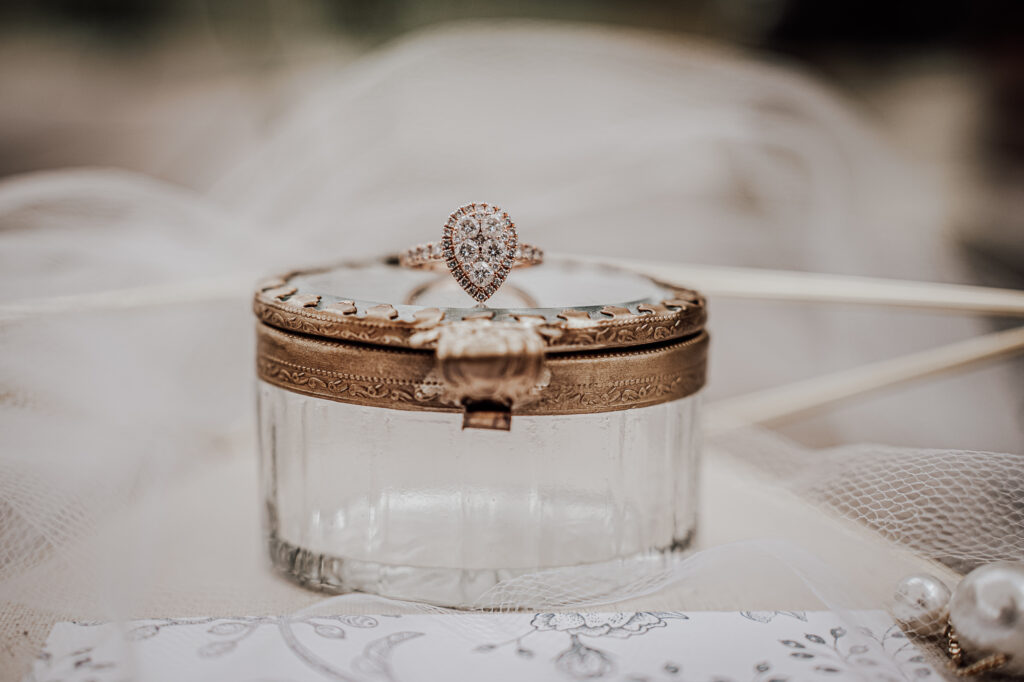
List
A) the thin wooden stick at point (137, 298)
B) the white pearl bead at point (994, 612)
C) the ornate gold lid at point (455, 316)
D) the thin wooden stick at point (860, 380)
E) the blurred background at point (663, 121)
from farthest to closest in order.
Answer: the blurred background at point (663, 121)
the thin wooden stick at point (860, 380)
the thin wooden stick at point (137, 298)
the ornate gold lid at point (455, 316)
the white pearl bead at point (994, 612)

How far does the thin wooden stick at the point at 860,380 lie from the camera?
109 cm

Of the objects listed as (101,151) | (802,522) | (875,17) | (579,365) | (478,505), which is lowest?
(802,522)

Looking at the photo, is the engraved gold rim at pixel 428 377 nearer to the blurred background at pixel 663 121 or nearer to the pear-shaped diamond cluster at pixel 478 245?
the pear-shaped diamond cluster at pixel 478 245

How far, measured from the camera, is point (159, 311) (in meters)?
1.09

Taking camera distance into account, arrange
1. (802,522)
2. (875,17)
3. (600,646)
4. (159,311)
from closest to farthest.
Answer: (600,646)
(802,522)
(159,311)
(875,17)

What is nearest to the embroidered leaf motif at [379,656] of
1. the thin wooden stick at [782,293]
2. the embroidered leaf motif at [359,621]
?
the embroidered leaf motif at [359,621]

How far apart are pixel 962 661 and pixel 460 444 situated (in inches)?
16.4

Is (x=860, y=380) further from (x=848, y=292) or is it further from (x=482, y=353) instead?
(x=482, y=353)

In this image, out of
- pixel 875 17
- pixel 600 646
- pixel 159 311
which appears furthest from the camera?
pixel 875 17

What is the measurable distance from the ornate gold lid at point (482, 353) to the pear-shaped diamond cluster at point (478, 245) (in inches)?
1.1

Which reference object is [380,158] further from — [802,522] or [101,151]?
[802,522]

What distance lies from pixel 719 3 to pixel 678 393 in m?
0.84

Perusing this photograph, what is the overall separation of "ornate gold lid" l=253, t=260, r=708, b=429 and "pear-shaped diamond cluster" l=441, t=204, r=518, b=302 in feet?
0.09

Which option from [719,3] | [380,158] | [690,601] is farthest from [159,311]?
[719,3]
